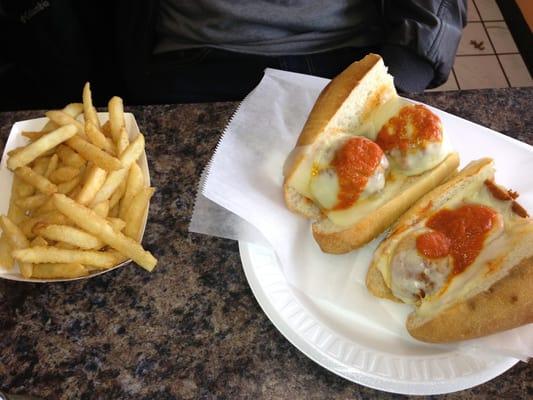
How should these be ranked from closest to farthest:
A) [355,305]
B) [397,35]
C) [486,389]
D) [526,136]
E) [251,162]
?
[486,389] < [355,305] < [251,162] < [526,136] < [397,35]

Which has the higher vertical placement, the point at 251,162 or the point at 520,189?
the point at 520,189

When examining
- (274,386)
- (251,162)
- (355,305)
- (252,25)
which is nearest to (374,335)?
(355,305)

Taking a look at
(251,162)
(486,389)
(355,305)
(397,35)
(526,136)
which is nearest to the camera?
(486,389)

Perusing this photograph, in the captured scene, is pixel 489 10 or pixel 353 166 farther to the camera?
pixel 489 10

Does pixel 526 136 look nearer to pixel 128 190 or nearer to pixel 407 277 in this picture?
pixel 407 277

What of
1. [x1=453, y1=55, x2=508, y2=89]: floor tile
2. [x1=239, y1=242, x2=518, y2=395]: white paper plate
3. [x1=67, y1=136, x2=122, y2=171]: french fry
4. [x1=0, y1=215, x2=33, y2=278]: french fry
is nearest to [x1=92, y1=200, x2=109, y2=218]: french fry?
[x1=67, y1=136, x2=122, y2=171]: french fry

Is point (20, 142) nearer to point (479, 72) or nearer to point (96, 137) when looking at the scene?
point (96, 137)

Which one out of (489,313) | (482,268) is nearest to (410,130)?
(482,268)
